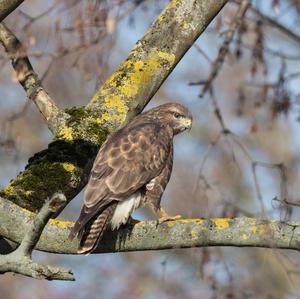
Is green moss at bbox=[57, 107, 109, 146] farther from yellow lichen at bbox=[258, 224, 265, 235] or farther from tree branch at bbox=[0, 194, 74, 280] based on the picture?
tree branch at bbox=[0, 194, 74, 280]

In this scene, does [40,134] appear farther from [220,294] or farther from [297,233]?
[297,233]

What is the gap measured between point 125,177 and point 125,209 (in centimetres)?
22

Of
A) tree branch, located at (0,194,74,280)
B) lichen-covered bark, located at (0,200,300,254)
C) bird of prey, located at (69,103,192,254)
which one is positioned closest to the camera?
tree branch, located at (0,194,74,280)

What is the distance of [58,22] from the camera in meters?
5.92

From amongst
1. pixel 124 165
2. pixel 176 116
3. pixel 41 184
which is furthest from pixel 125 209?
pixel 176 116

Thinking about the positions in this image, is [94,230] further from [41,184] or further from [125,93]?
[125,93]

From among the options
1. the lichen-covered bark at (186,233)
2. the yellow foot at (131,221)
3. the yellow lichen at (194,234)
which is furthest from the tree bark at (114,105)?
the yellow lichen at (194,234)

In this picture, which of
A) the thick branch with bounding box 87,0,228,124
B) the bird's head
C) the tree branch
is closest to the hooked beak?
the bird's head

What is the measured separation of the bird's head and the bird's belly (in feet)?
3.86

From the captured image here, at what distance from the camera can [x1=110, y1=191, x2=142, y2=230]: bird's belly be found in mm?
6366

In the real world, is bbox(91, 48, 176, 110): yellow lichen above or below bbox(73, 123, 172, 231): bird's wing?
above

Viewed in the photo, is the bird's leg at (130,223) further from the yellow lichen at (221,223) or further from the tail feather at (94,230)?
the yellow lichen at (221,223)

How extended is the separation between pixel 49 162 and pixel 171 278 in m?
10.8

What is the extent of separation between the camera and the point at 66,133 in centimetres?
662
